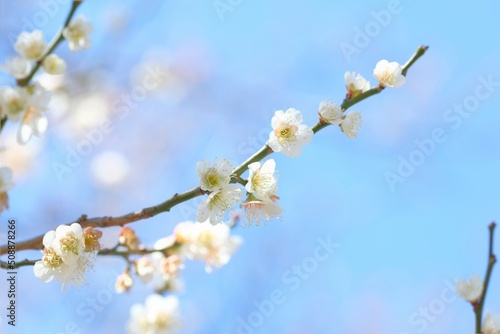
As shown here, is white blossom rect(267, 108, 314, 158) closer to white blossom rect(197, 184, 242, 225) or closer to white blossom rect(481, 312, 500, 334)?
white blossom rect(197, 184, 242, 225)

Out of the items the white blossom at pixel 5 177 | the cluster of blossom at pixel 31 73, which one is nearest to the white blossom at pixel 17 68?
the cluster of blossom at pixel 31 73

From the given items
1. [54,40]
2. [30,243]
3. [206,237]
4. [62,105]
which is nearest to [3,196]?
[30,243]

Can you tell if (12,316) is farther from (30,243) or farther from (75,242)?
(75,242)

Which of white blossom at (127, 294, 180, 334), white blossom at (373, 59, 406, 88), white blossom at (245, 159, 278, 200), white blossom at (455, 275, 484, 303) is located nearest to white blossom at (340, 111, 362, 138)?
white blossom at (373, 59, 406, 88)

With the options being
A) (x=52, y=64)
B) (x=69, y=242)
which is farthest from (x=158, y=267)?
(x=52, y=64)

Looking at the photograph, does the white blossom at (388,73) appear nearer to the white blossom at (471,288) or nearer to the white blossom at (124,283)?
the white blossom at (471,288)

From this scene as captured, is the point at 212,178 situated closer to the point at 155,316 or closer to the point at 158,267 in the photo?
the point at 158,267
